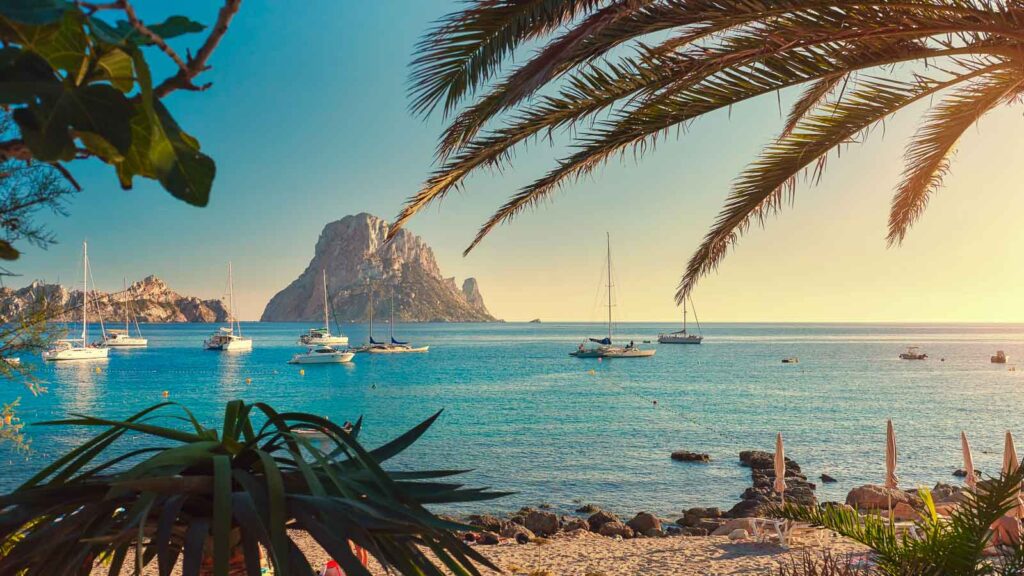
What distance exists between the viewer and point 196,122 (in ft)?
152

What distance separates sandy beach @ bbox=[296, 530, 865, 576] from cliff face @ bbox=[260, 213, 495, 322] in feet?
446

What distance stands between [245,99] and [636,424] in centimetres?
4073

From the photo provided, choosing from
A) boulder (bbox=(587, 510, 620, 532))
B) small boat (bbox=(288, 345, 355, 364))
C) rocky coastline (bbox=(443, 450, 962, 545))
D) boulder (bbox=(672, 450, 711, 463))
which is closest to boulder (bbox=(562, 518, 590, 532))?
rocky coastline (bbox=(443, 450, 962, 545))

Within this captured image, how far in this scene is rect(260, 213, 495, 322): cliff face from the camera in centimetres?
15338

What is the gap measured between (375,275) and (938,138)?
153914 millimetres

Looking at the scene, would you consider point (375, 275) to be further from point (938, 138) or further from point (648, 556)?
point (938, 138)

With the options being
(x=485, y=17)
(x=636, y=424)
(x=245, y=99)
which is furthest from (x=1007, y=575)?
(x=245, y=99)

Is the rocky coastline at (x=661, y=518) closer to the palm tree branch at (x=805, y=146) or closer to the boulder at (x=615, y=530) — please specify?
the boulder at (x=615, y=530)

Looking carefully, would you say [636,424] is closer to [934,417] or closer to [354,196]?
[934,417]

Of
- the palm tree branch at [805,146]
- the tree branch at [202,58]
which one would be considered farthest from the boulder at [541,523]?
the tree branch at [202,58]

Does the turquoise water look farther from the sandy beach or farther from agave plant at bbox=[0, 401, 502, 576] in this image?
agave plant at bbox=[0, 401, 502, 576]

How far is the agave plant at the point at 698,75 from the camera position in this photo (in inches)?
153

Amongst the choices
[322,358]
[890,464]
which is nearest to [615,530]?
[890,464]

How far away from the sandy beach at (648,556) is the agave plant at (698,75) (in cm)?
479
